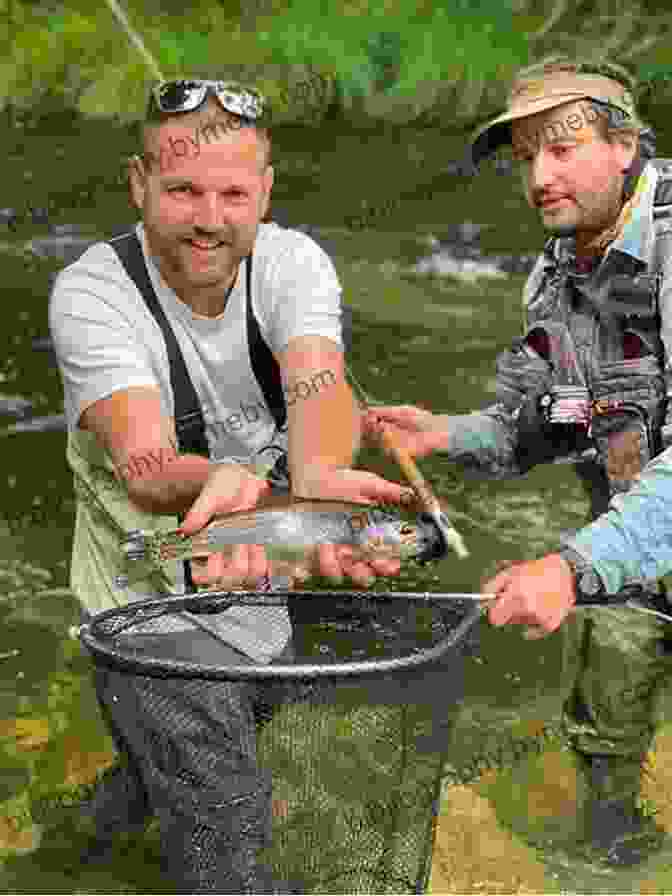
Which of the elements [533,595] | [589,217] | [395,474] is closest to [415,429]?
[589,217]

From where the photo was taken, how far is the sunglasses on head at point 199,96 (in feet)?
10.6

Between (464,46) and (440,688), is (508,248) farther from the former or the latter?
(440,688)

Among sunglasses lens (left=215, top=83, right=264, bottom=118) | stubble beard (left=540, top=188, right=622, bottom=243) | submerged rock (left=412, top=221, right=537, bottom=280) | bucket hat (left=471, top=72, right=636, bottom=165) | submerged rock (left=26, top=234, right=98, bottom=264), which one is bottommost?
submerged rock (left=412, top=221, right=537, bottom=280)

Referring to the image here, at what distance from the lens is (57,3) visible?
15.2 metres

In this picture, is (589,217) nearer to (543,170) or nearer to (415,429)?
(543,170)

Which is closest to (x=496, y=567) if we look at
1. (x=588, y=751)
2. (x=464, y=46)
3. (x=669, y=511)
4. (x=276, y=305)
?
(x=588, y=751)

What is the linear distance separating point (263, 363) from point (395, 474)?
10.3ft

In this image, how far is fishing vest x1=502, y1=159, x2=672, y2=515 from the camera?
322 centimetres

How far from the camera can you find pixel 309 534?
109 inches

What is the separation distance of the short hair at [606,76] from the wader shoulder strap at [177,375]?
90 cm

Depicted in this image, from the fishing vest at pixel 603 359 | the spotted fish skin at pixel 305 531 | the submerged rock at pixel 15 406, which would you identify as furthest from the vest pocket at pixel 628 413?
the submerged rock at pixel 15 406

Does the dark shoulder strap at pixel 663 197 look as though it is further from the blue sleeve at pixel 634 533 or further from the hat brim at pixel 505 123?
the blue sleeve at pixel 634 533

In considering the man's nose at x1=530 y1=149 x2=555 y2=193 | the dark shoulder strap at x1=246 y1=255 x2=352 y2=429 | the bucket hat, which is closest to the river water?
the dark shoulder strap at x1=246 y1=255 x2=352 y2=429

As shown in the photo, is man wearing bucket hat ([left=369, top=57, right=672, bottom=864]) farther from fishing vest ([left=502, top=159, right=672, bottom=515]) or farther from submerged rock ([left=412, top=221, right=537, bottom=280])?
submerged rock ([left=412, top=221, right=537, bottom=280])
